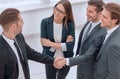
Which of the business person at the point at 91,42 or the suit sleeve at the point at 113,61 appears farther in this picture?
the business person at the point at 91,42

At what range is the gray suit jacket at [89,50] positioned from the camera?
107 inches

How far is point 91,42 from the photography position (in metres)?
2.79

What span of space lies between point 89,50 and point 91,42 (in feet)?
0.29

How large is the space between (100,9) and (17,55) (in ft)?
3.29

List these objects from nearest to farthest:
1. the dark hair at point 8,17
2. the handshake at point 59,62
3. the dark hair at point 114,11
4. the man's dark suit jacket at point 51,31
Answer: the dark hair at point 8,17 < the dark hair at point 114,11 < the handshake at point 59,62 < the man's dark suit jacket at point 51,31

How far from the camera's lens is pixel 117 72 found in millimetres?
2387

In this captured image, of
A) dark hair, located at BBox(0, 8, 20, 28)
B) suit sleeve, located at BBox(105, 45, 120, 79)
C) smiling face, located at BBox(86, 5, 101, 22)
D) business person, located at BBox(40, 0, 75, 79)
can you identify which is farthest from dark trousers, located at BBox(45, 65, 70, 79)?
dark hair, located at BBox(0, 8, 20, 28)

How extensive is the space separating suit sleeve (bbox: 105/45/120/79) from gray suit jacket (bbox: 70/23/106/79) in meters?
0.35

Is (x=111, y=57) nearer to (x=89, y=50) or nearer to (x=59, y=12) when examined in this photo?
(x=89, y=50)

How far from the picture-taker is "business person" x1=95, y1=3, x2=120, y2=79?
2.36 m

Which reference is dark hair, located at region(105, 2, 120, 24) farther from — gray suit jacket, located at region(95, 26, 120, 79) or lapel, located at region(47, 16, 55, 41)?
lapel, located at region(47, 16, 55, 41)

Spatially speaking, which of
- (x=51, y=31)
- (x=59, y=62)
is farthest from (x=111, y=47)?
(x=51, y=31)

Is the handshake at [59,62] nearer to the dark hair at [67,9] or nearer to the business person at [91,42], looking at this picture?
the business person at [91,42]

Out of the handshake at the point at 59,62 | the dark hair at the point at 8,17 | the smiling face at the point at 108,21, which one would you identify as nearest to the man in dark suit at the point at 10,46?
the dark hair at the point at 8,17
